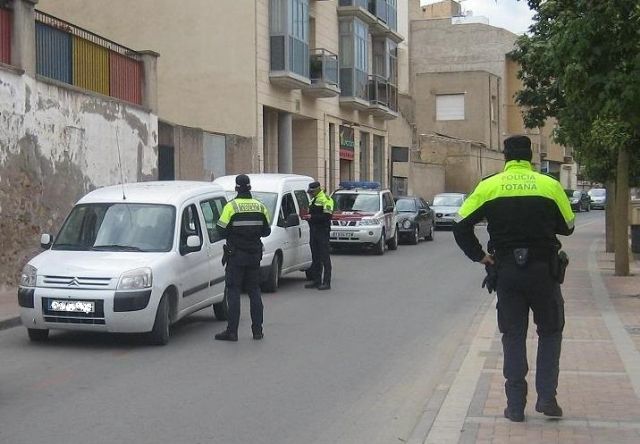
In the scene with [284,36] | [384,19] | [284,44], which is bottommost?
[284,44]

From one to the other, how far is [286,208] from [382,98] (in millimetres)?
25245

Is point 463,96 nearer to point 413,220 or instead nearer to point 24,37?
point 413,220

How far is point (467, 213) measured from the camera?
22.1ft

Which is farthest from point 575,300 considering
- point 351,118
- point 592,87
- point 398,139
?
point 398,139

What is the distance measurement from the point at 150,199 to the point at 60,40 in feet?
24.7

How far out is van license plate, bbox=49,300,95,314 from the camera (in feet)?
33.0

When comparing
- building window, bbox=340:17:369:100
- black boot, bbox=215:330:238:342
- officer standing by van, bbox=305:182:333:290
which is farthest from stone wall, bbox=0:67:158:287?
building window, bbox=340:17:369:100

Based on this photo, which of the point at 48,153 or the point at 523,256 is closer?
the point at 523,256

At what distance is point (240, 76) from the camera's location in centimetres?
2953

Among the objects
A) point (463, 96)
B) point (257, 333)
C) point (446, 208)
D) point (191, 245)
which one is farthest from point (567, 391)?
point (463, 96)

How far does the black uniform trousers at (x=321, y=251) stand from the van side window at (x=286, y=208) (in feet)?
1.91

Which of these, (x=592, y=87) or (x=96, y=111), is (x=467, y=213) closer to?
(x=592, y=87)

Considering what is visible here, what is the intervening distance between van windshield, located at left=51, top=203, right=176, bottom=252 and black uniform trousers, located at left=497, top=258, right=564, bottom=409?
5.35 metres

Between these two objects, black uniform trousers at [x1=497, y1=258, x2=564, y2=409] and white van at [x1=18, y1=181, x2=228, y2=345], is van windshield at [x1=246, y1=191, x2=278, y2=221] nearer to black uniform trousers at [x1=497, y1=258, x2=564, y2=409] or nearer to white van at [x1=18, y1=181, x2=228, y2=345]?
white van at [x1=18, y1=181, x2=228, y2=345]
